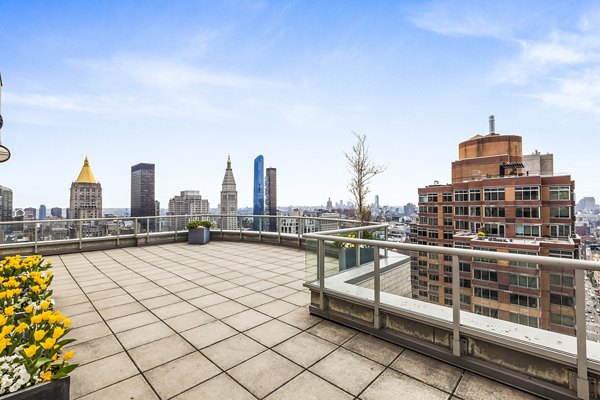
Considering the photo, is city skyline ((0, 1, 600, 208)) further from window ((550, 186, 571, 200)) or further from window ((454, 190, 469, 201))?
window ((454, 190, 469, 201))

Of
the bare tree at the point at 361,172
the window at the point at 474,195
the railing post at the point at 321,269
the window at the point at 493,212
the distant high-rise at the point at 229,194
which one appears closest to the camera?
the railing post at the point at 321,269

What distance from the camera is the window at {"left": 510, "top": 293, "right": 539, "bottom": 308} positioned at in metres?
2.57

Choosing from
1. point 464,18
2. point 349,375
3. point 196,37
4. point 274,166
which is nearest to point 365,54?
point 464,18

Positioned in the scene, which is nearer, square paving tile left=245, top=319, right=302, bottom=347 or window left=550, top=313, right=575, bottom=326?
window left=550, top=313, right=575, bottom=326

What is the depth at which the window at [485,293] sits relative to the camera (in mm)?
2787

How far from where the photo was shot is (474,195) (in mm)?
44719

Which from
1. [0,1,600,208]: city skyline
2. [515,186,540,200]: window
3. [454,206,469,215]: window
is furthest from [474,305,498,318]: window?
[454,206,469,215]: window

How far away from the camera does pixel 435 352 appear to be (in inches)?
120

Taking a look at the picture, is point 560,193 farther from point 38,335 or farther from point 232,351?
point 38,335

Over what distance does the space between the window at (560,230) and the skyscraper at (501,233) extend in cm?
11

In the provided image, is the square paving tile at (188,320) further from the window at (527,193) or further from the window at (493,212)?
the window at (493,212)

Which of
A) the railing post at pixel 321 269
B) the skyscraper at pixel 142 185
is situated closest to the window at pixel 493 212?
the railing post at pixel 321 269

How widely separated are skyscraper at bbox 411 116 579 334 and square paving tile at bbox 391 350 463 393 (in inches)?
27.3

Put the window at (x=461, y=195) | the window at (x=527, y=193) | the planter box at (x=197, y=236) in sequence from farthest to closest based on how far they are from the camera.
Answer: the window at (x=461, y=195) → the window at (x=527, y=193) → the planter box at (x=197, y=236)
